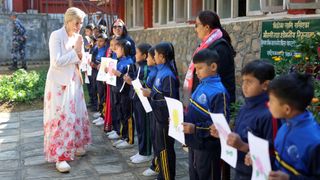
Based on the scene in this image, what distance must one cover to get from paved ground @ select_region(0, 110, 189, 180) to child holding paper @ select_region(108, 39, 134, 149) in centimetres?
20

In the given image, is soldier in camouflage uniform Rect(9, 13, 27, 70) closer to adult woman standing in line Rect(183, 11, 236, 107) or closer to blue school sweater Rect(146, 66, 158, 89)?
blue school sweater Rect(146, 66, 158, 89)

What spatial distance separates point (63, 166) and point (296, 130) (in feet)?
10.8

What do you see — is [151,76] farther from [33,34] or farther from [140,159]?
[33,34]

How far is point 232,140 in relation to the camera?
228 centimetres

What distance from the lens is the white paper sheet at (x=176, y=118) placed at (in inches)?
117

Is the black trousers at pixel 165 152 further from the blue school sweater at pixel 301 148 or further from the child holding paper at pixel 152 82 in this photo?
the blue school sweater at pixel 301 148

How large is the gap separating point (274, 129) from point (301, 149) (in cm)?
39

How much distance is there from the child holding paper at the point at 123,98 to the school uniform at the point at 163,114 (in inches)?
54.7

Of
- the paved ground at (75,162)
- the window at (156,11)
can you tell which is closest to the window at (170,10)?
the window at (156,11)

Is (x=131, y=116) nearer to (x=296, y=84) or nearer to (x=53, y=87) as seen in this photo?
(x=53, y=87)

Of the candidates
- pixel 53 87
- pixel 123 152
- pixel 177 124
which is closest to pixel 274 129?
pixel 177 124

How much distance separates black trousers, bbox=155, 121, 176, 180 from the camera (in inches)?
155

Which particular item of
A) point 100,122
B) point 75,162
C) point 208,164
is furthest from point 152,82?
point 100,122

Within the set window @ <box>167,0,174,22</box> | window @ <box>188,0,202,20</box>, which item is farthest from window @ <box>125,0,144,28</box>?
window @ <box>188,0,202,20</box>
